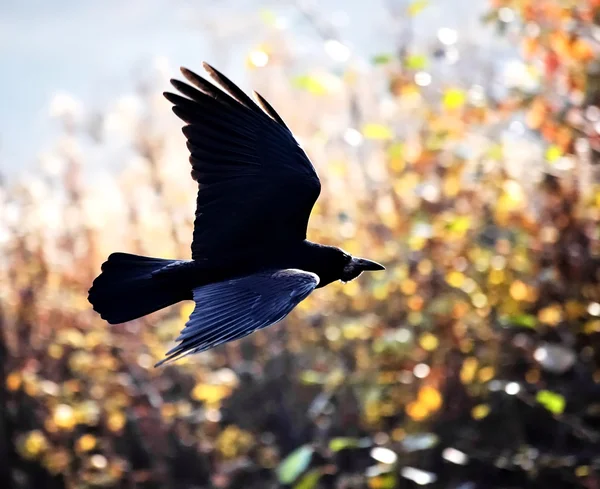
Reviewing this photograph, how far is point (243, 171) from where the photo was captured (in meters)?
2.47

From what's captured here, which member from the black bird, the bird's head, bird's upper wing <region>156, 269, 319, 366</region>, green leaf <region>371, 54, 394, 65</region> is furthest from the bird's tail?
green leaf <region>371, 54, 394, 65</region>

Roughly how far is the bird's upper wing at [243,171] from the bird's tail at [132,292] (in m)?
0.15

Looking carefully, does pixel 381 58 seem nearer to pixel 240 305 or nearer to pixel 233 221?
pixel 233 221

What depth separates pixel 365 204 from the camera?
439cm

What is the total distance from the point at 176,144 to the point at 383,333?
5.78ft

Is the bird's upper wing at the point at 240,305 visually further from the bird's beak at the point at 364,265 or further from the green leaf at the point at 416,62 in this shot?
the green leaf at the point at 416,62

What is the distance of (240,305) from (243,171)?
57 centimetres

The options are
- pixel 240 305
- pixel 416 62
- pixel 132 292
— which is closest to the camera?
pixel 240 305

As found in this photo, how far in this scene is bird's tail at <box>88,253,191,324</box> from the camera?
2.21 m

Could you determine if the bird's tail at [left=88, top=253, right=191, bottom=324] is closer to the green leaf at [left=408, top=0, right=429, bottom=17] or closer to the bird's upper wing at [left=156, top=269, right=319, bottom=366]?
the bird's upper wing at [left=156, top=269, right=319, bottom=366]

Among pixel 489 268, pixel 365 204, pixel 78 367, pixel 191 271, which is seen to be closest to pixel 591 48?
pixel 489 268

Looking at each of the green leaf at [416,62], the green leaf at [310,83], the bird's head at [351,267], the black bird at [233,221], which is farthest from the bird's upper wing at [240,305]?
the green leaf at [416,62]

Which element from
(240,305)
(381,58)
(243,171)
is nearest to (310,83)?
A: (381,58)

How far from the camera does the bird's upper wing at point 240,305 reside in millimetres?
1824
